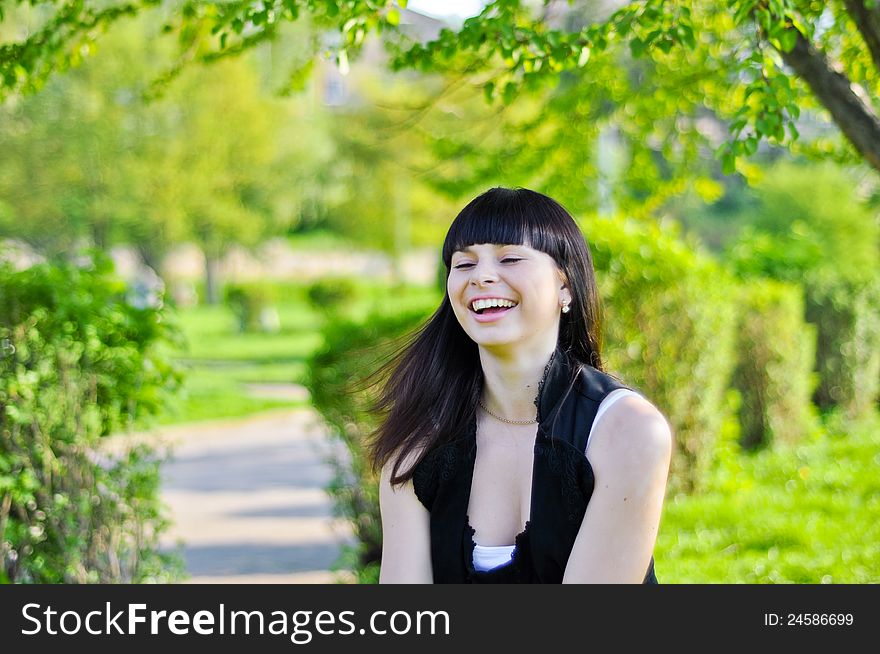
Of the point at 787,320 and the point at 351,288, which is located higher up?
the point at 351,288

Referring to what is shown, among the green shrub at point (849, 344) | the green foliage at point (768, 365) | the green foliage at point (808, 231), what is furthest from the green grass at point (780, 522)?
the green foliage at point (808, 231)

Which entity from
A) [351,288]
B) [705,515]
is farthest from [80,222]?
[705,515]

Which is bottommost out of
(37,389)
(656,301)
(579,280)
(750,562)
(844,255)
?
(750,562)

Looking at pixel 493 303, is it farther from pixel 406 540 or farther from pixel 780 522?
pixel 780 522

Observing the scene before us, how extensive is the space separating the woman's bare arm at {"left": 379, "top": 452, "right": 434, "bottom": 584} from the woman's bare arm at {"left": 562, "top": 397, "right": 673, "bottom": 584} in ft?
1.20

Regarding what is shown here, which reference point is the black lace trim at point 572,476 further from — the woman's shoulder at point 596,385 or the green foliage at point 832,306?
the green foliage at point 832,306

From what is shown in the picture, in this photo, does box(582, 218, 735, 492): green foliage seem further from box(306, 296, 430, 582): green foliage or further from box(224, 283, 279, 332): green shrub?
box(224, 283, 279, 332): green shrub

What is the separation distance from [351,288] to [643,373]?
18251 millimetres

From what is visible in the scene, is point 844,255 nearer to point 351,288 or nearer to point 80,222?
point 351,288

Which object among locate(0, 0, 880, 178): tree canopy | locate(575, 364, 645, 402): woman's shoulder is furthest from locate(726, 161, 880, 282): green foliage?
locate(575, 364, 645, 402): woman's shoulder

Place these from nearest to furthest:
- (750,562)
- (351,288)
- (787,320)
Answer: (750,562)
(787,320)
(351,288)

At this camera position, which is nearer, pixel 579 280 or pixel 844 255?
pixel 579 280

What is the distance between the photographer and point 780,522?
6277 mm

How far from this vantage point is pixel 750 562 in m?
5.57
